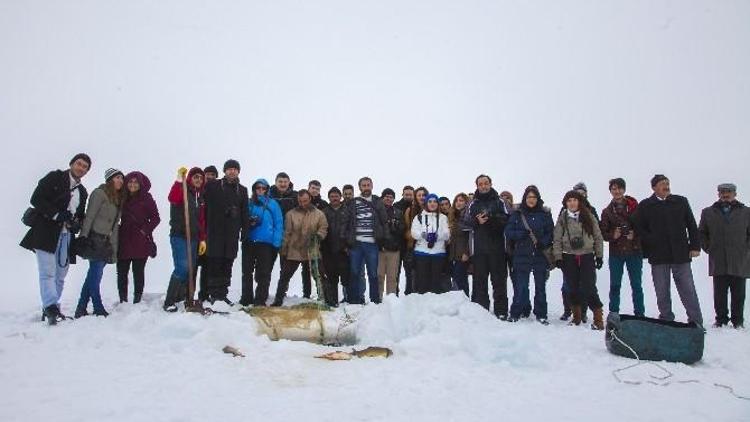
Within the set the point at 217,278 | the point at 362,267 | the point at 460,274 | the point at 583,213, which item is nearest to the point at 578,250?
the point at 583,213

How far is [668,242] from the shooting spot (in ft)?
22.6

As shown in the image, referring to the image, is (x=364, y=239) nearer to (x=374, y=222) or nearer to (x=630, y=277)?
(x=374, y=222)

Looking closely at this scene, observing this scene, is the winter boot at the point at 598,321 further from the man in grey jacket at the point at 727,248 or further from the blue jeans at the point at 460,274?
the blue jeans at the point at 460,274

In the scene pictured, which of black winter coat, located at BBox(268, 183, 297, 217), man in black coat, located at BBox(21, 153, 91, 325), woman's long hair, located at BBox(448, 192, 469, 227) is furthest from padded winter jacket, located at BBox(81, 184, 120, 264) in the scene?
woman's long hair, located at BBox(448, 192, 469, 227)

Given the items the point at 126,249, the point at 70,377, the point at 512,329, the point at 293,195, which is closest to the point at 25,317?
the point at 126,249

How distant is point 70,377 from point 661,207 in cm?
733

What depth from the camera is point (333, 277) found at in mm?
8531

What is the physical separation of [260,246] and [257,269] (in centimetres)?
38

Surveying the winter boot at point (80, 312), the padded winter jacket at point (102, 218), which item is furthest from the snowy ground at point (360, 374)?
the padded winter jacket at point (102, 218)

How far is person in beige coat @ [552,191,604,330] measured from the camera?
694 centimetres

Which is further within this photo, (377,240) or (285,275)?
(377,240)

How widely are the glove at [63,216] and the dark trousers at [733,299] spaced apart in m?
8.88

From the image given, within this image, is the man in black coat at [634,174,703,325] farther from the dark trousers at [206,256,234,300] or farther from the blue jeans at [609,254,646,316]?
the dark trousers at [206,256,234,300]

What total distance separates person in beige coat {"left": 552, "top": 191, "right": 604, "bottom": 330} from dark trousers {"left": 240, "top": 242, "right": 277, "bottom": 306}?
4205 mm
